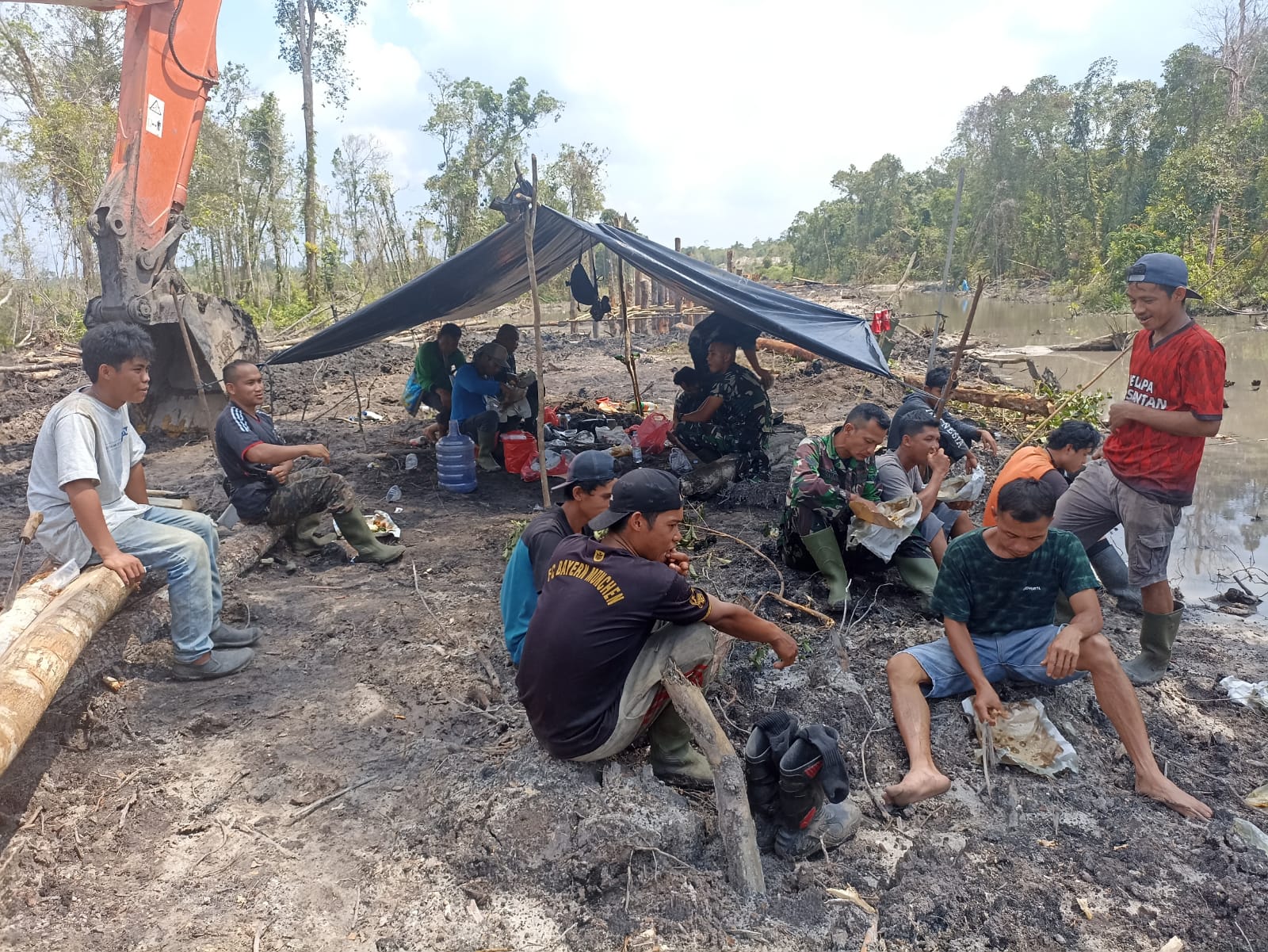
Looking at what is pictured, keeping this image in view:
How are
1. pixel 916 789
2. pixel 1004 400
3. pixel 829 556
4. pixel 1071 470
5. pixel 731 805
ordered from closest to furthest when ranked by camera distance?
pixel 731 805, pixel 916 789, pixel 829 556, pixel 1071 470, pixel 1004 400

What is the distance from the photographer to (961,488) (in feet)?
14.7

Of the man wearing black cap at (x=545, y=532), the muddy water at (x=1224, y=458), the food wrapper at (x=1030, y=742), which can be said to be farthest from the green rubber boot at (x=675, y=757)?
the muddy water at (x=1224, y=458)

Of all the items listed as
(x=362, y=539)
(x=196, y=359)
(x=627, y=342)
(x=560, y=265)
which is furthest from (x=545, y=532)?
(x=196, y=359)

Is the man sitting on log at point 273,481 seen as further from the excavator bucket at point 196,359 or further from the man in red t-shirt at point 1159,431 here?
the man in red t-shirt at point 1159,431

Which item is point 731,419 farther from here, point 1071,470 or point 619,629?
point 619,629

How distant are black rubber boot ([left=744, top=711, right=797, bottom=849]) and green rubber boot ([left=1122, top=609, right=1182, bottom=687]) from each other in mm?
2038

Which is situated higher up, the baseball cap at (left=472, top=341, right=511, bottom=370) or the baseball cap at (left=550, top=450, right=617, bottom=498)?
the baseball cap at (left=472, top=341, right=511, bottom=370)

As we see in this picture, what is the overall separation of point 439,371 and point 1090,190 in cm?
3090

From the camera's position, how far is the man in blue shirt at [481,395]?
708 cm

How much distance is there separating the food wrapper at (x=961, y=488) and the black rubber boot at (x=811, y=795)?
2.44 metres

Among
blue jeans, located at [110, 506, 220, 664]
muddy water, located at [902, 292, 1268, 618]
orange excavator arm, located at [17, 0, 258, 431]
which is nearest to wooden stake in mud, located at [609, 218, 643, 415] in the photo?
orange excavator arm, located at [17, 0, 258, 431]

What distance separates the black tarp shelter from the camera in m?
5.55

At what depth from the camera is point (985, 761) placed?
9.15ft

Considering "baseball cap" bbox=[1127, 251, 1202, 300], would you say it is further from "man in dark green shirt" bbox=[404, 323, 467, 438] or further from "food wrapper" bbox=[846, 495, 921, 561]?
"man in dark green shirt" bbox=[404, 323, 467, 438]
